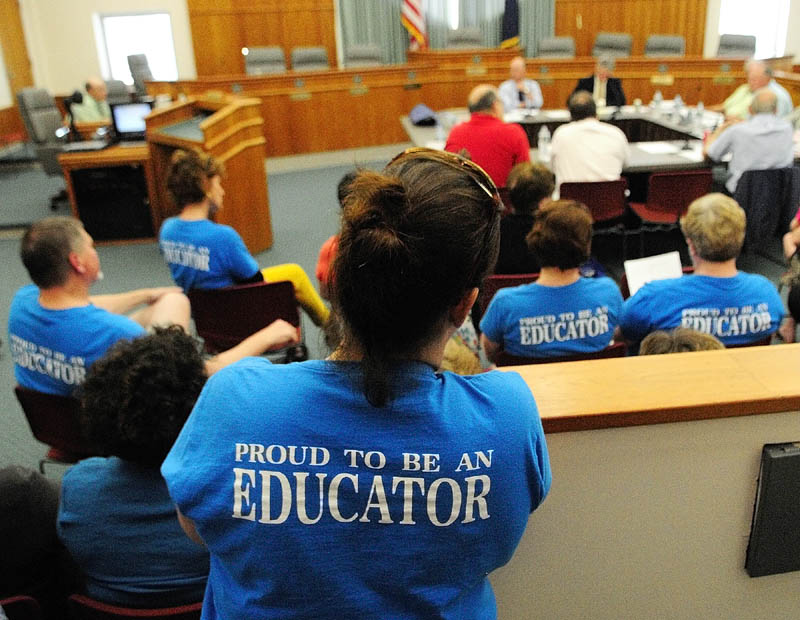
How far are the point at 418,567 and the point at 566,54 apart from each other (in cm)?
1011

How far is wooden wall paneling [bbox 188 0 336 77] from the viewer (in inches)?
391

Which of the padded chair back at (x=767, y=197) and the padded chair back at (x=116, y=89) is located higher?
the padded chair back at (x=116, y=89)

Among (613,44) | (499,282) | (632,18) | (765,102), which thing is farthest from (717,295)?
(632,18)

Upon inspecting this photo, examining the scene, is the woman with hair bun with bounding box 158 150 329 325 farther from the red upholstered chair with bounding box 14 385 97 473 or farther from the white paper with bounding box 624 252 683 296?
the white paper with bounding box 624 252 683 296

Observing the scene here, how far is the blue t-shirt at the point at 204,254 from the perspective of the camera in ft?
10.1

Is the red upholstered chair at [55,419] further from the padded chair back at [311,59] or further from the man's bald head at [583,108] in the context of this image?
the padded chair back at [311,59]

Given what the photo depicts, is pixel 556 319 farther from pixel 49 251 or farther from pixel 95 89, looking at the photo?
pixel 95 89

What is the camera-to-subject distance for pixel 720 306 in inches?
88.6

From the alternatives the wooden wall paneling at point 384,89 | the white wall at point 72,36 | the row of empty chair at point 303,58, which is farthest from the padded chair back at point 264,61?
the wooden wall paneling at point 384,89

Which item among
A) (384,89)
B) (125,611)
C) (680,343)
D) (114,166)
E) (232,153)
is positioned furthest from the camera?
(384,89)

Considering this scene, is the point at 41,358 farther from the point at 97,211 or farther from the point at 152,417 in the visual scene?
the point at 97,211

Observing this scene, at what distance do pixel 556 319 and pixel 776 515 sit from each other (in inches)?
41.3

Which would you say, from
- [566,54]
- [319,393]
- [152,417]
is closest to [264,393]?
[319,393]

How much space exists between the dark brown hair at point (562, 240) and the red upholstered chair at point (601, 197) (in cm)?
217
